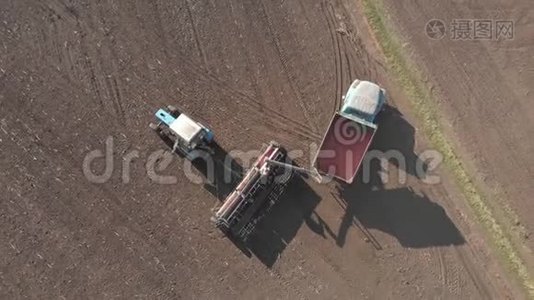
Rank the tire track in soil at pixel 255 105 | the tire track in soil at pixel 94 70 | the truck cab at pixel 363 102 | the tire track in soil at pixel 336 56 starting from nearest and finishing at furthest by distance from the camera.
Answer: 1. the truck cab at pixel 363 102
2. the tire track in soil at pixel 94 70
3. the tire track in soil at pixel 255 105
4. the tire track in soil at pixel 336 56

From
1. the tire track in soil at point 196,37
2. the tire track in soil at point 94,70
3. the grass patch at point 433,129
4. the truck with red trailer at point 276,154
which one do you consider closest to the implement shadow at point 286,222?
the truck with red trailer at point 276,154

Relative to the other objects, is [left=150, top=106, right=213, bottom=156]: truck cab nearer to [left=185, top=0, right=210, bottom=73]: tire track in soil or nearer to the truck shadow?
[left=185, top=0, right=210, bottom=73]: tire track in soil

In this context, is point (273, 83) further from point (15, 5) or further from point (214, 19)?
point (15, 5)

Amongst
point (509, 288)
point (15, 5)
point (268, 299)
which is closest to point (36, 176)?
point (15, 5)

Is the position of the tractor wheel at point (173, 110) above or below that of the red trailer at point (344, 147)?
above

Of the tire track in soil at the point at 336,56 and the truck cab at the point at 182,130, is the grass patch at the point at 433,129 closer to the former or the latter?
the tire track in soil at the point at 336,56

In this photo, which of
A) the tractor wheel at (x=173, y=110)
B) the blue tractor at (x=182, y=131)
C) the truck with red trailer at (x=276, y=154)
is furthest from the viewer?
the tractor wheel at (x=173, y=110)

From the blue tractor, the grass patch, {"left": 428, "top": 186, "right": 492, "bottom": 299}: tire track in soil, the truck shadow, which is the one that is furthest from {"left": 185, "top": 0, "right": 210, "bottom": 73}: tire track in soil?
{"left": 428, "top": 186, "right": 492, "bottom": 299}: tire track in soil

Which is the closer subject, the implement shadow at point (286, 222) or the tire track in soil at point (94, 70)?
the implement shadow at point (286, 222)
